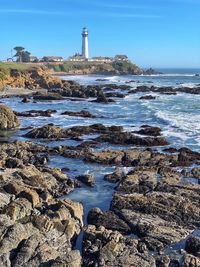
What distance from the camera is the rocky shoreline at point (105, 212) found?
45.5ft

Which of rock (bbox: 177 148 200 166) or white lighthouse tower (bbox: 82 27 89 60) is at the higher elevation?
white lighthouse tower (bbox: 82 27 89 60)

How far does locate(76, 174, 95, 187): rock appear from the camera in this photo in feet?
75.1

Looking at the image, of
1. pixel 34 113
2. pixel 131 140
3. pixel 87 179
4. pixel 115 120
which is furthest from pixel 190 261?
pixel 34 113

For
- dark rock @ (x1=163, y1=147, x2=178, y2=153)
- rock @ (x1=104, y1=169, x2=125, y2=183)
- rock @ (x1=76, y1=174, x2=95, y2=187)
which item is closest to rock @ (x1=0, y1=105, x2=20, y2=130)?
dark rock @ (x1=163, y1=147, x2=178, y2=153)

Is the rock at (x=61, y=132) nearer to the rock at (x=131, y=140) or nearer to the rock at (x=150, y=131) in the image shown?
the rock at (x=150, y=131)

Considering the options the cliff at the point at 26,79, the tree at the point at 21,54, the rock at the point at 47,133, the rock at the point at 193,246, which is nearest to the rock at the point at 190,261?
the rock at the point at 193,246

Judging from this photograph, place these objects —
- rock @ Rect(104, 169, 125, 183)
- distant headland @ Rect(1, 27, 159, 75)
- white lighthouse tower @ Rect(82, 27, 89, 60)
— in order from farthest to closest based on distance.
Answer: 1. white lighthouse tower @ Rect(82, 27, 89, 60)
2. distant headland @ Rect(1, 27, 159, 75)
3. rock @ Rect(104, 169, 125, 183)

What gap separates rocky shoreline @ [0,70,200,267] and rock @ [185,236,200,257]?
0.10 ft

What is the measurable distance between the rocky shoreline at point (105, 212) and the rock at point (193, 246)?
0.10 ft

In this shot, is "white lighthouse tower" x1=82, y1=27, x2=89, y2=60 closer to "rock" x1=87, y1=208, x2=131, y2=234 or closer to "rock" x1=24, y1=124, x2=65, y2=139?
"rock" x1=24, y1=124, x2=65, y2=139

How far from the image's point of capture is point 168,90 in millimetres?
81125

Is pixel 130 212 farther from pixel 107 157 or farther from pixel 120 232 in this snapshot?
pixel 107 157

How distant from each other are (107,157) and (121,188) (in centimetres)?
594

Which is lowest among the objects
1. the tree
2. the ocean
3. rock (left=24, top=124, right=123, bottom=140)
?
the ocean
